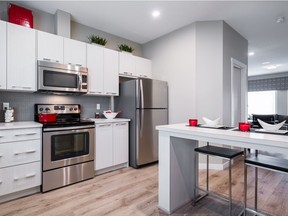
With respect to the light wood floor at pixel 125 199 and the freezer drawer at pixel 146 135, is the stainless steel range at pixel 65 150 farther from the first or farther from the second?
the freezer drawer at pixel 146 135

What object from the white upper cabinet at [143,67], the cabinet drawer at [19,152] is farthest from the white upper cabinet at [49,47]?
the white upper cabinet at [143,67]

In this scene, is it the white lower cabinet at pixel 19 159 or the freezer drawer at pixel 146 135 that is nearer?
the white lower cabinet at pixel 19 159

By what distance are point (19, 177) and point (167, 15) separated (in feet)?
10.9

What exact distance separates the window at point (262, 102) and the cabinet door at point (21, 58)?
9.32 metres

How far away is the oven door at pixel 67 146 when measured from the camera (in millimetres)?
2322

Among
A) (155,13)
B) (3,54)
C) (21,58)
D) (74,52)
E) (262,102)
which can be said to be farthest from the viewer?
(262,102)

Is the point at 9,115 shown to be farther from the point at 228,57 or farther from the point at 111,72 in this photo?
the point at 228,57

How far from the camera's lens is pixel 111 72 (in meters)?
3.38


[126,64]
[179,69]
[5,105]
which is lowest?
[5,105]

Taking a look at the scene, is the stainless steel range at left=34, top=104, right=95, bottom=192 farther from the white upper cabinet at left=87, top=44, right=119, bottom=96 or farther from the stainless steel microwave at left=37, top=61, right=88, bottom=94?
the white upper cabinet at left=87, top=44, right=119, bottom=96

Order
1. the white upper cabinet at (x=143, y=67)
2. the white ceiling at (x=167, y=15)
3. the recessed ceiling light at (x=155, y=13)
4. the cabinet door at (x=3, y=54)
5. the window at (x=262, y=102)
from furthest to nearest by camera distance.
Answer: the window at (x=262, y=102) < the white upper cabinet at (x=143, y=67) < the recessed ceiling light at (x=155, y=13) < the white ceiling at (x=167, y=15) < the cabinet door at (x=3, y=54)

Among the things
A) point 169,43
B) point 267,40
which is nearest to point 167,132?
point 169,43

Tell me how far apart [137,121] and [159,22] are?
1.96 metres

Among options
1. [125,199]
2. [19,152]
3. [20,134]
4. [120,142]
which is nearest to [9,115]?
[20,134]
